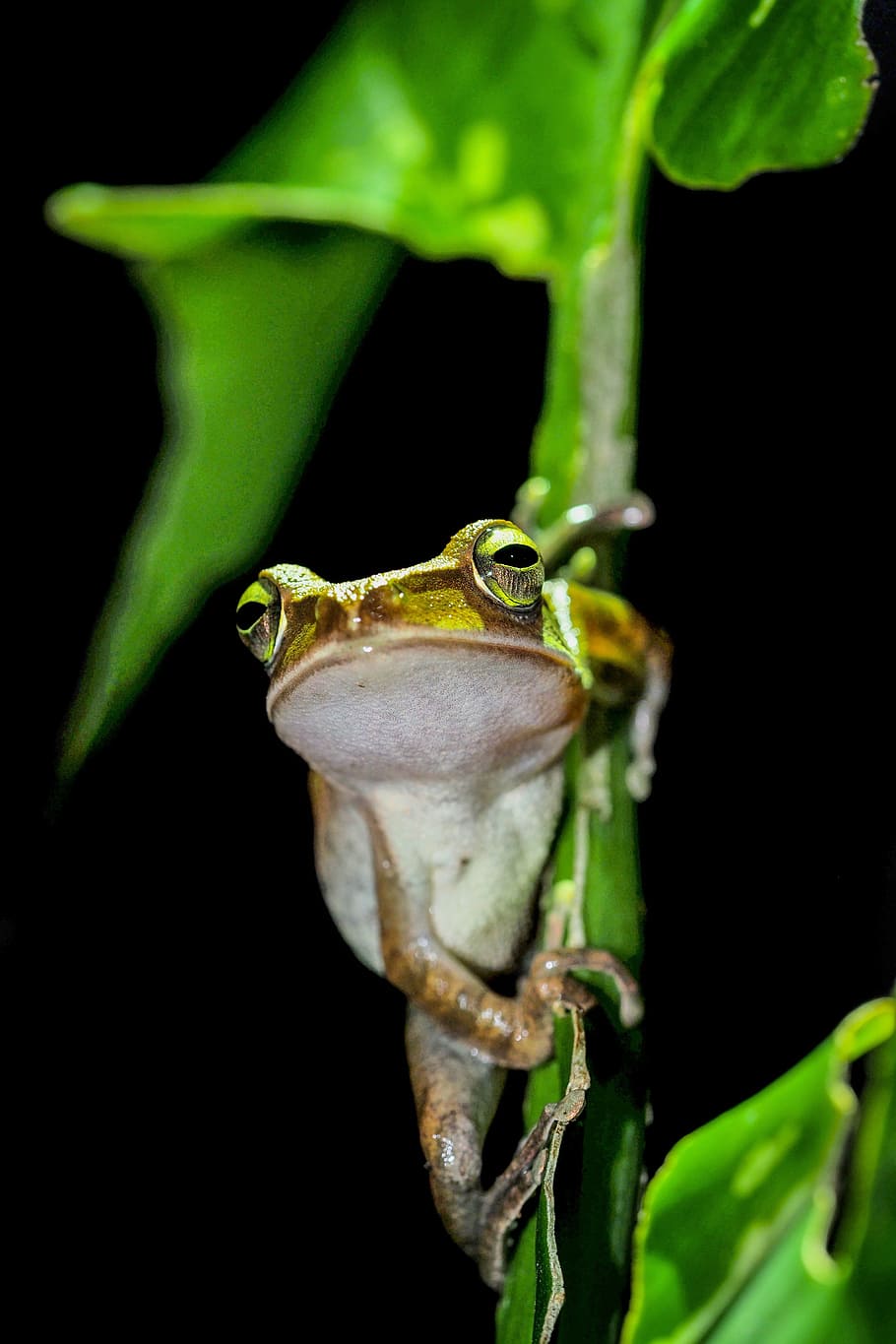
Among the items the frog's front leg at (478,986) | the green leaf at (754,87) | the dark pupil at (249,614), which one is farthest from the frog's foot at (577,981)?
the green leaf at (754,87)

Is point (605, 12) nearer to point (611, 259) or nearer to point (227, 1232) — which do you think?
point (611, 259)

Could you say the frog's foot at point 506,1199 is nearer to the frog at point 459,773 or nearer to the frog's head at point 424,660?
the frog at point 459,773

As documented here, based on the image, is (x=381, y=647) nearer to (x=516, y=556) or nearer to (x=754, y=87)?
(x=516, y=556)

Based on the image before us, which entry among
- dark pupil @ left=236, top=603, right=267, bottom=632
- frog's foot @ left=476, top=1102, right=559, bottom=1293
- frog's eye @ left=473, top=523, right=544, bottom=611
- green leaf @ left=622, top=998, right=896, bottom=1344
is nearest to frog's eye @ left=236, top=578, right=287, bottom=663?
dark pupil @ left=236, top=603, right=267, bottom=632

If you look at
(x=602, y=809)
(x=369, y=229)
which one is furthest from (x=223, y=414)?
(x=602, y=809)

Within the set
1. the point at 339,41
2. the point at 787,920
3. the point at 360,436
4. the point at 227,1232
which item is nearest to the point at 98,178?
the point at 360,436

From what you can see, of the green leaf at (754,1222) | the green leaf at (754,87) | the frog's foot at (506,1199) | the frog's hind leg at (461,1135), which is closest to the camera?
the green leaf at (754,1222)
